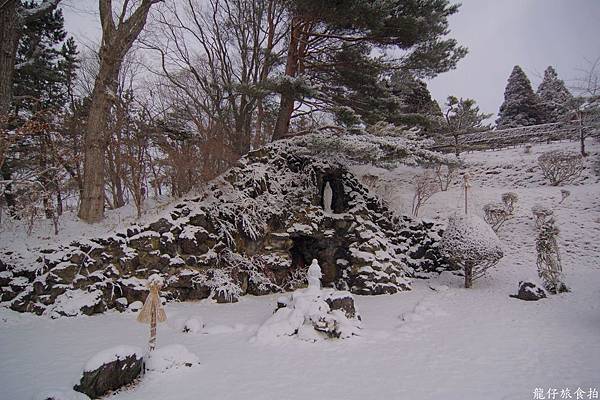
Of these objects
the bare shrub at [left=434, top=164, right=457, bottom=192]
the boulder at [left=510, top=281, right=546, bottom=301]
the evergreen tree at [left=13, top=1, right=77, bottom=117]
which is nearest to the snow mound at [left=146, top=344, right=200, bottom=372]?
the boulder at [left=510, top=281, right=546, bottom=301]

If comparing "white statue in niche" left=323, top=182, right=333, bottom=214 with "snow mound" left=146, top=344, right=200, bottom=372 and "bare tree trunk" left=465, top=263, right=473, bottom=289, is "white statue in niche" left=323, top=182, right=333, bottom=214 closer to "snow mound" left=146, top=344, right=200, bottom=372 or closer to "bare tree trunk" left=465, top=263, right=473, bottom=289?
"bare tree trunk" left=465, top=263, right=473, bottom=289

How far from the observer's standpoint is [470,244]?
8.51m

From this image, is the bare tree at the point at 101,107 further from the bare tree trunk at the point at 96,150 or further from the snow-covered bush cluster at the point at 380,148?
the snow-covered bush cluster at the point at 380,148

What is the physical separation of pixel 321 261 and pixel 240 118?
598 centimetres

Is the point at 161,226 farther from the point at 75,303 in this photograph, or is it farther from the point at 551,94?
the point at 551,94

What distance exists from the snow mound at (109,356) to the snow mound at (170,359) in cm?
21

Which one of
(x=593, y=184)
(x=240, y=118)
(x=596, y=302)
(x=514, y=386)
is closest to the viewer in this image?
(x=514, y=386)

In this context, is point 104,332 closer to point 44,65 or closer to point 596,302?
point 596,302

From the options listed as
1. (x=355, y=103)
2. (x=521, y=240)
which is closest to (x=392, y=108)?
(x=355, y=103)

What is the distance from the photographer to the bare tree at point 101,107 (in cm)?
858

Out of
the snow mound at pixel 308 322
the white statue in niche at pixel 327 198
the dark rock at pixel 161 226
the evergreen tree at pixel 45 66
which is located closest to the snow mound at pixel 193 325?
the snow mound at pixel 308 322

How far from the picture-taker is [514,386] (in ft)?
12.5

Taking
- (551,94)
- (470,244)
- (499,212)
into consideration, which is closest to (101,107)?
(470,244)

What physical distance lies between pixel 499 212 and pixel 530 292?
468 centimetres
